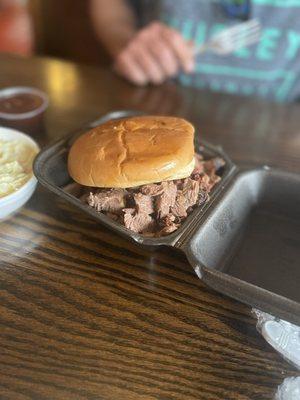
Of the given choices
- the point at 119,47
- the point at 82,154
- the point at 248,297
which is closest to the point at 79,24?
the point at 119,47

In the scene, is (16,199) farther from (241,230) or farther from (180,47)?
(180,47)

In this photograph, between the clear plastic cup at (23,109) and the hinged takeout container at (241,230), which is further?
the clear plastic cup at (23,109)

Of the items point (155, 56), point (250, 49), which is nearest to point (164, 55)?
point (155, 56)

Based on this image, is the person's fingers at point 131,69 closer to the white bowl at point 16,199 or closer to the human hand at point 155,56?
the human hand at point 155,56

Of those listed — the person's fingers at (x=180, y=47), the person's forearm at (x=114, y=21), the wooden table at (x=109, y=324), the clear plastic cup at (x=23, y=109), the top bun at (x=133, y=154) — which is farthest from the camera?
the person's forearm at (x=114, y=21)

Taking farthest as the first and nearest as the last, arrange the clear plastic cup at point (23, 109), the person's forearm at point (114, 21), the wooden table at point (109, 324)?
the person's forearm at point (114, 21) < the clear plastic cup at point (23, 109) < the wooden table at point (109, 324)

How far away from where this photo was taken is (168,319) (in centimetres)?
83

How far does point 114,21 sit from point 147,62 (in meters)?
0.57

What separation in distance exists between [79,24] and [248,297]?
2.78m

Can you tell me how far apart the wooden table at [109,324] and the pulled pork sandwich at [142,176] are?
0.11m

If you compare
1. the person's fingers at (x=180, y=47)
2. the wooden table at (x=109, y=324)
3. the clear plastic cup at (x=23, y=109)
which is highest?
the person's fingers at (x=180, y=47)

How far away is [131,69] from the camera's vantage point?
173 centimetres

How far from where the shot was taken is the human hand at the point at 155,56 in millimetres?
1681

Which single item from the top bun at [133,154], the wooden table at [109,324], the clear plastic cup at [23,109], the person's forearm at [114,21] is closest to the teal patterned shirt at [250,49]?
the person's forearm at [114,21]
